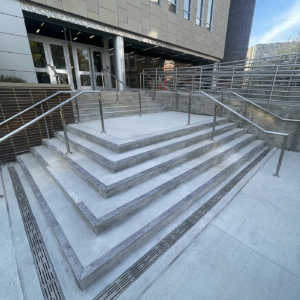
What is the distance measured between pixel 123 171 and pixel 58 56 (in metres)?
8.74

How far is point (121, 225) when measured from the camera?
6.66 ft

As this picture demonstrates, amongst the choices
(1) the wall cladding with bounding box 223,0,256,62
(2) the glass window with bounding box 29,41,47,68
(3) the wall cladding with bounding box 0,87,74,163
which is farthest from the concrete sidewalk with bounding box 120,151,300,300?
(1) the wall cladding with bounding box 223,0,256,62

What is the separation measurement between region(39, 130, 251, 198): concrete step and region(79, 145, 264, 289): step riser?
65 centimetres

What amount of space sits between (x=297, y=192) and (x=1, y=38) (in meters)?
8.99

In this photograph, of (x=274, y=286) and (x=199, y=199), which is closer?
(x=274, y=286)

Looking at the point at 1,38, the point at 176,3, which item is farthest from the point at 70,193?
the point at 176,3

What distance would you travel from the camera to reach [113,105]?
21.1ft

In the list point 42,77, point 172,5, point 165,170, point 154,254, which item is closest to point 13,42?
point 42,77

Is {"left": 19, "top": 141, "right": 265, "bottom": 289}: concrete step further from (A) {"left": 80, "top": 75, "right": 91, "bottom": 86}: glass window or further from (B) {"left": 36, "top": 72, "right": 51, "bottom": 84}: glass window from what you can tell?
(A) {"left": 80, "top": 75, "right": 91, "bottom": 86}: glass window

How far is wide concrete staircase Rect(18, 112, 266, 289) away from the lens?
70.9 inches

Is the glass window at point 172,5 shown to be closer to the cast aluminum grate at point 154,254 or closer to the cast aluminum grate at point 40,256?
the cast aluminum grate at point 154,254

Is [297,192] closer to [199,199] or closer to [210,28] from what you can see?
[199,199]

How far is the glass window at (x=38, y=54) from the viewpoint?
25.0 feet

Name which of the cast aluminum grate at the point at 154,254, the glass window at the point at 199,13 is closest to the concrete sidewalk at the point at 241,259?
the cast aluminum grate at the point at 154,254
